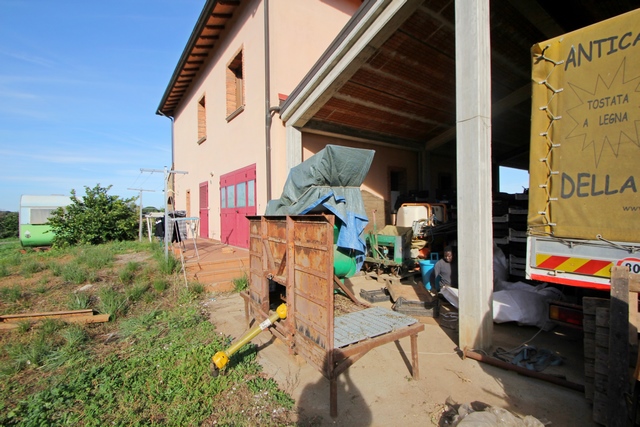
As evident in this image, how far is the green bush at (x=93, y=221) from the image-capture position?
580 inches

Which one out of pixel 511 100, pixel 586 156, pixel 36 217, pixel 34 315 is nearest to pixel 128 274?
pixel 34 315

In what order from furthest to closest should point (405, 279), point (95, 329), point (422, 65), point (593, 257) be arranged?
point (405, 279), point (422, 65), point (95, 329), point (593, 257)

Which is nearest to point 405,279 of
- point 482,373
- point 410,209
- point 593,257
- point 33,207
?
point 410,209

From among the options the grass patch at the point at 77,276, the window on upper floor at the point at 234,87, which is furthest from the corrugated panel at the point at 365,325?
the window on upper floor at the point at 234,87

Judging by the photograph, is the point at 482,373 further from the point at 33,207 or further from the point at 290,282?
the point at 33,207

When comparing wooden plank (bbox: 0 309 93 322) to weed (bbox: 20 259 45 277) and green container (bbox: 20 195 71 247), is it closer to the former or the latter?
weed (bbox: 20 259 45 277)

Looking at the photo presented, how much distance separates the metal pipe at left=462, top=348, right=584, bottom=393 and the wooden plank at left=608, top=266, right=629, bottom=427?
2.03ft

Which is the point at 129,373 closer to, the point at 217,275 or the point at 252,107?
the point at 217,275

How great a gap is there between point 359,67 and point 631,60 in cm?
449

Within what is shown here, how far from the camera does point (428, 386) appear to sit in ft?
10.3

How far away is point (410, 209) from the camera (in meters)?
8.52

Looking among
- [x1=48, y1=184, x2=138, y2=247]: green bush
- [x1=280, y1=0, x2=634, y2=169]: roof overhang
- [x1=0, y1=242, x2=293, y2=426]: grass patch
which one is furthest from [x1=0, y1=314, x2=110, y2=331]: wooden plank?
[x1=48, y1=184, x2=138, y2=247]: green bush

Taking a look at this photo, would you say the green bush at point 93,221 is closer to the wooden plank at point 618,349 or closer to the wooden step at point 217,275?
the wooden step at point 217,275

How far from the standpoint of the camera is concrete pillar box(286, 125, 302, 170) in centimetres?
786
